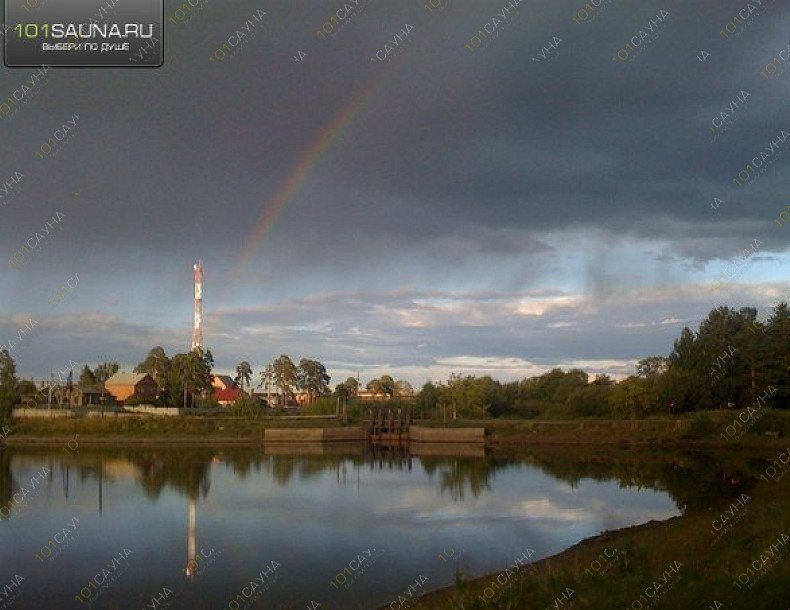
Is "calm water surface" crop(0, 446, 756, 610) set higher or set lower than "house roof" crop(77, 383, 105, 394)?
lower

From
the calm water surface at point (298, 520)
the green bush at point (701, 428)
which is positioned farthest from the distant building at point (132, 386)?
the green bush at point (701, 428)

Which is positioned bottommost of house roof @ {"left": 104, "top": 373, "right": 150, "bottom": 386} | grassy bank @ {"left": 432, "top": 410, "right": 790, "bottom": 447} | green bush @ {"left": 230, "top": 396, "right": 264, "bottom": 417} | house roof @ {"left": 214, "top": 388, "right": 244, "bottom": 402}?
grassy bank @ {"left": 432, "top": 410, "right": 790, "bottom": 447}

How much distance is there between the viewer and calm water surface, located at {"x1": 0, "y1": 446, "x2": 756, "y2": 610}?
18.5 metres

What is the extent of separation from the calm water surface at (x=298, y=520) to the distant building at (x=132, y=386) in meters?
49.6

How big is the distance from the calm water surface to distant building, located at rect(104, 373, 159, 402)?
49.6 metres

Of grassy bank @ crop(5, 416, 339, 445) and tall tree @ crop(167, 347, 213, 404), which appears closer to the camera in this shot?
grassy bank @ crop(5, 416, 339, 445)

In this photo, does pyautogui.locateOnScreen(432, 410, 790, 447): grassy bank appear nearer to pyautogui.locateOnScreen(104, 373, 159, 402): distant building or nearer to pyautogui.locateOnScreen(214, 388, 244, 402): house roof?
pyautogui.locateOnScreen(104, 373, 159, 402): distant building

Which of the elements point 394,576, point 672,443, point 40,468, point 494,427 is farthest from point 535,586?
point 494,427

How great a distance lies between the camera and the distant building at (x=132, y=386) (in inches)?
3957

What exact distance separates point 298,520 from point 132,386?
7981 centimetres

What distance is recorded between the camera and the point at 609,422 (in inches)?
2393

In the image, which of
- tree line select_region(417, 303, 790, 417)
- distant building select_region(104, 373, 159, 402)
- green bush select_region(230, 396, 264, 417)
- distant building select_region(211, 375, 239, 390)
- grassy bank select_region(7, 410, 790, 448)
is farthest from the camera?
distant building select_region(211, 375, 239, 390)

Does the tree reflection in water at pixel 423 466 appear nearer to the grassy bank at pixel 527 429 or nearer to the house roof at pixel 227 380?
the grassy bank at pixel 527 429

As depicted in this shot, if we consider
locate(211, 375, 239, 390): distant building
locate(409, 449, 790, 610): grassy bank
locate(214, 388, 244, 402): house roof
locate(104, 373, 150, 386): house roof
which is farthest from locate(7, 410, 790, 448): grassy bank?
locate(211, 375, 239, 390): distant building
